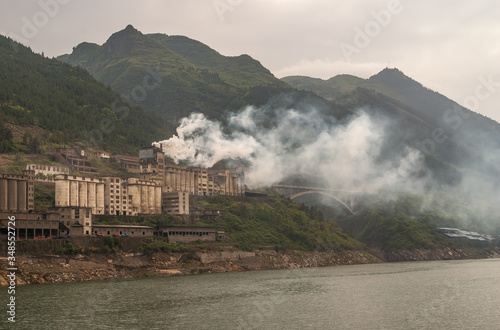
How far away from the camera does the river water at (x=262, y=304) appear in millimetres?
64125

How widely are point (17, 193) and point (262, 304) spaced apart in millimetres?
66126

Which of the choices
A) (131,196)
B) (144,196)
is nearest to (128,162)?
(144,196)

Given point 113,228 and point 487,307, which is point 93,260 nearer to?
point 113,228

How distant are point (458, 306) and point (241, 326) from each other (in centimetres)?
2710

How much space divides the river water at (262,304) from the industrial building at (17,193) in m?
30.4

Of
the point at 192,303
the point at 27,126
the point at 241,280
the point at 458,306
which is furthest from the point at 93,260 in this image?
the point at 27,126

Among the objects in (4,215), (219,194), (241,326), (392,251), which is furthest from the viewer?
(392,251)

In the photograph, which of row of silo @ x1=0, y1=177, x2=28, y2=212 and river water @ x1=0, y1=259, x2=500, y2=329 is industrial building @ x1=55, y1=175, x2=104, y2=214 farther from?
river water @ x1=0, y1=259, x2=500, y2=329

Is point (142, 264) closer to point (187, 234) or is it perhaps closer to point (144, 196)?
point (187, 234)

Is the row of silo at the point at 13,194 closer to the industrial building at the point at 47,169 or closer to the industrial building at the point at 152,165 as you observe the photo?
the industrial building at the point at 47,169

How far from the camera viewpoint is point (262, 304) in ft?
254

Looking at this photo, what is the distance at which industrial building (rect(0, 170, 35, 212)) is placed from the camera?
12125cm

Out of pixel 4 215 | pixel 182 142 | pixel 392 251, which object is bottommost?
pixel 392 251

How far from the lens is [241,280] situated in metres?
110
